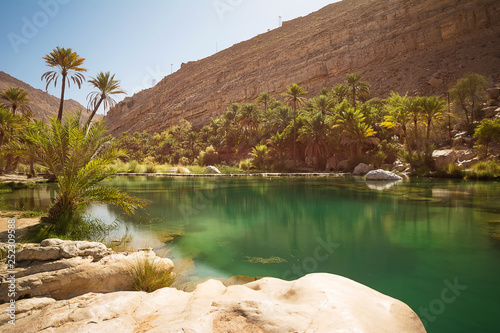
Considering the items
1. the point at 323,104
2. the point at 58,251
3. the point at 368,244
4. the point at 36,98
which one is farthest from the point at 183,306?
the point at 36,98

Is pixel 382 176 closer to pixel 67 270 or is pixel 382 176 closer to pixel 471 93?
pixel 471 93

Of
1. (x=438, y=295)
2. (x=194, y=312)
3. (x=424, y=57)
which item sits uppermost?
(x=424, y=57)

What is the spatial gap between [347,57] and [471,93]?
3376cm

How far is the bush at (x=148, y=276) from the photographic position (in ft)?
13.8

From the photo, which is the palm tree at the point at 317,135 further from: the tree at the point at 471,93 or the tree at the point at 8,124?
the tree at the point at 8,124

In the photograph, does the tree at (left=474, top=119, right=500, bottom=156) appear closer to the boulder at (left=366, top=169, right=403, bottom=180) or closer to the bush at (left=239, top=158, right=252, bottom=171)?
the boulder at (left=366, top=169, right=403, bottom=180)

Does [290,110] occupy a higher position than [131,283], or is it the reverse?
[290,110]

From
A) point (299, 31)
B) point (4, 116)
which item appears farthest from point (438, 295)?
point (299, 31)

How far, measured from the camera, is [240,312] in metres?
2.71

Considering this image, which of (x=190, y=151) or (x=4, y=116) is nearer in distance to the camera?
(x=4, y=116)

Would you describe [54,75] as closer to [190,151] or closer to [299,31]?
[190,151]

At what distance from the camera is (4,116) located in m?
21.8

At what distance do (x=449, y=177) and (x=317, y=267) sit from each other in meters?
26.0

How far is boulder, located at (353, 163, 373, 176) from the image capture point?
31406 mm
